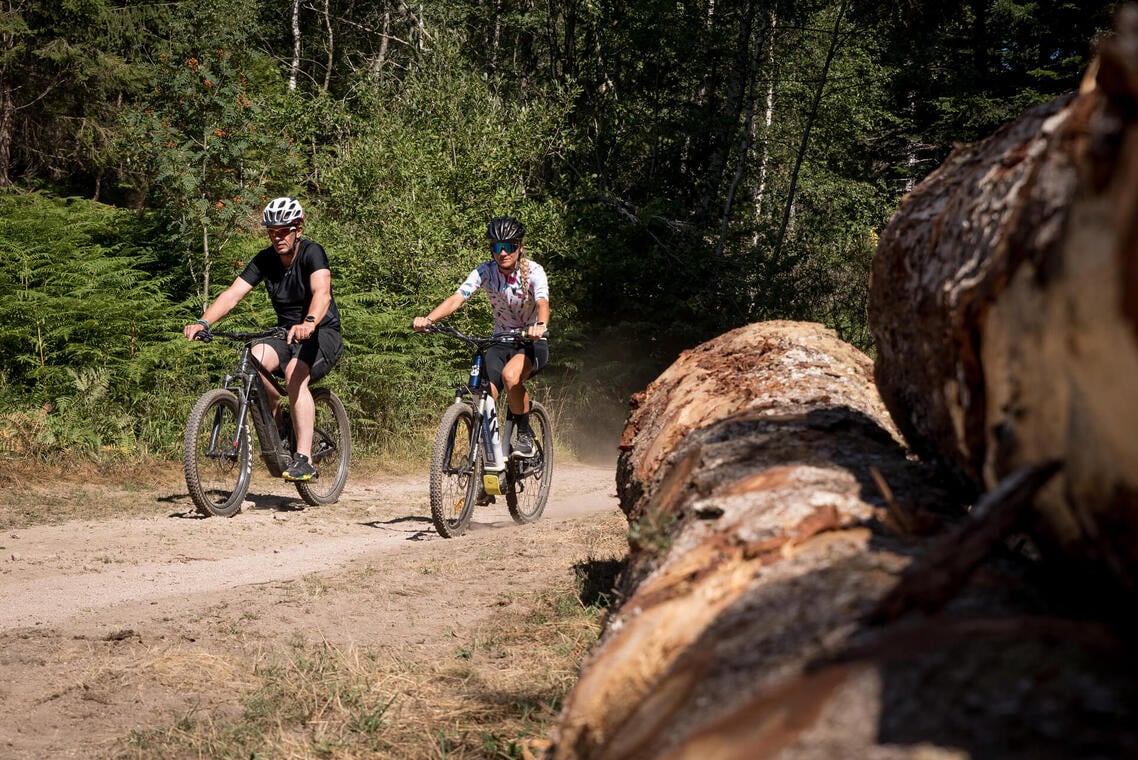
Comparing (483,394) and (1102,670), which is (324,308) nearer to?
(483,394)

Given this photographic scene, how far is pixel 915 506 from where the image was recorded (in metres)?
2.69

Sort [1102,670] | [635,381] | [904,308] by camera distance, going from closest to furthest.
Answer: [1102,670], [904,308], [635,381]

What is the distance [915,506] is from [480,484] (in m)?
6.18

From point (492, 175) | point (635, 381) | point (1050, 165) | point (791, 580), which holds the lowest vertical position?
point (635, 381)

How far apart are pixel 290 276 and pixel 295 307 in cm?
30

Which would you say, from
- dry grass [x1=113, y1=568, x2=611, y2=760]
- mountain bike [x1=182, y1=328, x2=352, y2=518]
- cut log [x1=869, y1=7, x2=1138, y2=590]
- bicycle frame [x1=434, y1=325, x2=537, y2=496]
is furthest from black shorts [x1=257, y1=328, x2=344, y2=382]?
cut log [x1=869, y1=7, x2=1138, y2=590]

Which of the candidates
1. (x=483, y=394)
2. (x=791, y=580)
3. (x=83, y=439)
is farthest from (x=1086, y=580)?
(x=83, y=439)

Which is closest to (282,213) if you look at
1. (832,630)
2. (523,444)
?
(523,444)

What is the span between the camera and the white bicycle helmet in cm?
853

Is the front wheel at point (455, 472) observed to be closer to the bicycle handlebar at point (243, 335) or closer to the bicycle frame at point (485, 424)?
the bicycle frame at point (485, 424)

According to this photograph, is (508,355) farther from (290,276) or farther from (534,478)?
(290,276)

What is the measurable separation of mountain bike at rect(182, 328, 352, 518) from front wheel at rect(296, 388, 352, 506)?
0.04 ft

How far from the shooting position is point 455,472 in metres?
8.33

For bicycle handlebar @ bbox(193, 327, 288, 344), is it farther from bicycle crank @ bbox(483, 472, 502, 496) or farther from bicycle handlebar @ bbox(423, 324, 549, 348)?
bicycle crank @ bbox(483, 472, 502, 496)
